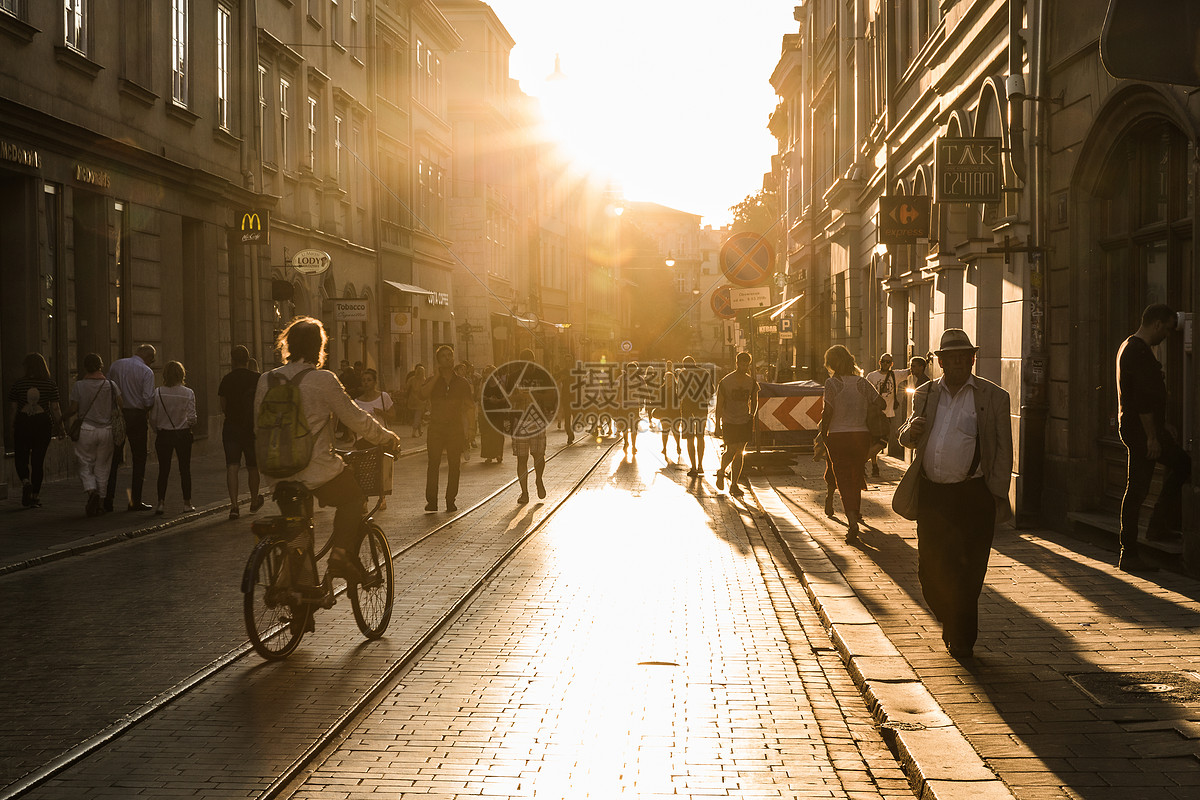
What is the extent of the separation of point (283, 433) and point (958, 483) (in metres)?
3.75

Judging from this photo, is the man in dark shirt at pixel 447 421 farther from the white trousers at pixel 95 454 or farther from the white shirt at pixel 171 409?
the white trousers at pixel 95 454

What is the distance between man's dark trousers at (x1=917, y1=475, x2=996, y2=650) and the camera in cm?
691

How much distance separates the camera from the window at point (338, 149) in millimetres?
33875

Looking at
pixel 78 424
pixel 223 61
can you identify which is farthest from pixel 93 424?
pixel 223 61

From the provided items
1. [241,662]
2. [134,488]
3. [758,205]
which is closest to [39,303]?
[134,488]

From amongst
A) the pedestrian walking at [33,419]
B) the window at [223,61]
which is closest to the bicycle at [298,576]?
the pedestrian walking at [33,419]

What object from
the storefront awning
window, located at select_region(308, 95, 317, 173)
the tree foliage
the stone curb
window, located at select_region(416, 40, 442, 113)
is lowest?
the stone curb

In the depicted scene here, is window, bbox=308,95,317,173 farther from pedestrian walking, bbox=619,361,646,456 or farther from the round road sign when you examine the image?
the round road sign

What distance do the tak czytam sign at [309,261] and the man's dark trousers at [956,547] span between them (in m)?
22.0

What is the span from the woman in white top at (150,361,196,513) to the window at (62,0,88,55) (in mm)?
6770

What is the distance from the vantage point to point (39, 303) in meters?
17.5

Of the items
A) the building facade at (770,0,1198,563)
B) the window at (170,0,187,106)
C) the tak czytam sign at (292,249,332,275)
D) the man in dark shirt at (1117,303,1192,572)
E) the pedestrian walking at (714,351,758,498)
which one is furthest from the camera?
the tak czytam sign at (292,249,332,275)

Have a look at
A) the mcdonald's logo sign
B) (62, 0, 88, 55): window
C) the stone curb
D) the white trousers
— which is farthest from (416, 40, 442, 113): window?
the stone curb

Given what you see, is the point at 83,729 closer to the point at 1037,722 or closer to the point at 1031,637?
the point at 1037,722
